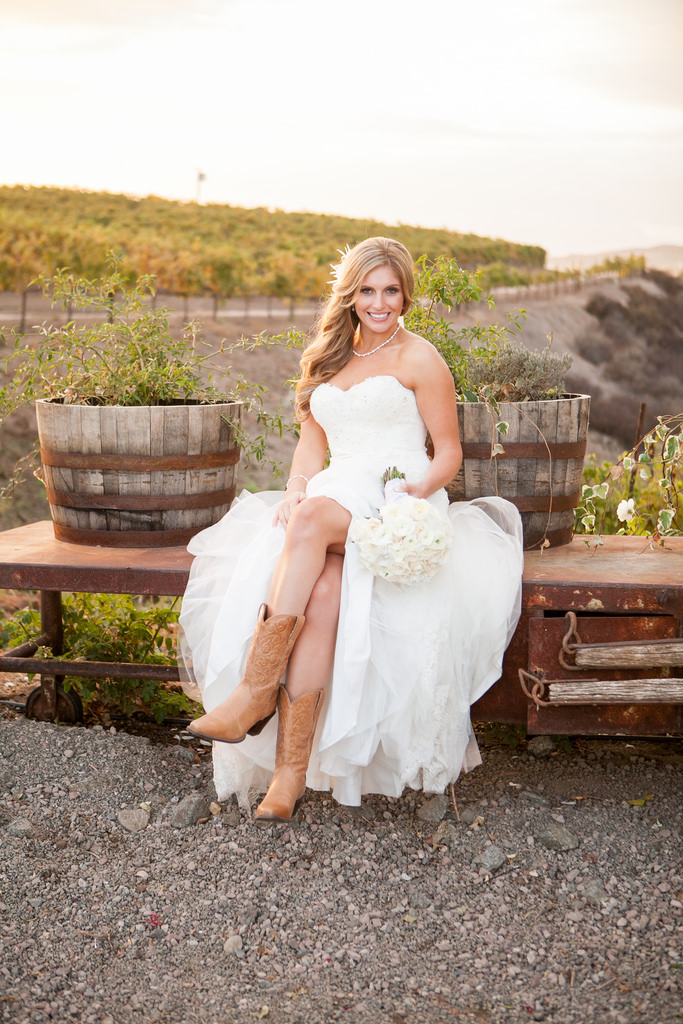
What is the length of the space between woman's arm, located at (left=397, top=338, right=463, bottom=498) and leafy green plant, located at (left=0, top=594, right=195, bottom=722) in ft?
4.73

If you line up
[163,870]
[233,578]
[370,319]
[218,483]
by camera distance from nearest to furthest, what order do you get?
[163,870] < [233,578] < [370,319] < [218,483]

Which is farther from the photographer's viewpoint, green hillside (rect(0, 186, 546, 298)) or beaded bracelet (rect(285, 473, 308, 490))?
green hillside (rect(0, 186, 546, 298))

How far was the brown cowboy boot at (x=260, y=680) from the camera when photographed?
268 cm

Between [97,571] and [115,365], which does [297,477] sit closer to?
[97,571]

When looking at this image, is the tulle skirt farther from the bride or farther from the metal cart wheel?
the metal cart wheel

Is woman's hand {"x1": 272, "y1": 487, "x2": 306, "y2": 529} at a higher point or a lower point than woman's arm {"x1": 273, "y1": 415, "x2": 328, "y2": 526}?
lower

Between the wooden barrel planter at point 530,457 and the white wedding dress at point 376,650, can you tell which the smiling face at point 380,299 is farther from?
the white wedding dress at point 376,650

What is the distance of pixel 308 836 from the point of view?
292cm

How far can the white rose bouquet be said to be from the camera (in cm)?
280

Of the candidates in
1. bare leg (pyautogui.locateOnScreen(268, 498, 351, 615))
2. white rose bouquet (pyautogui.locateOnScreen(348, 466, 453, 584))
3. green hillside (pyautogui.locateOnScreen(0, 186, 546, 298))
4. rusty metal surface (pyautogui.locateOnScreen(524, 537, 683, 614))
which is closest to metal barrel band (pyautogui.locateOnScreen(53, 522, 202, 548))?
bare leg (pyautogui.locateOnScreen(268, 498, 351, 615))

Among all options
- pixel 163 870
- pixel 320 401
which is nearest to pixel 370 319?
pixel 320 401

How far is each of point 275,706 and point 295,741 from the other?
5.4 inches

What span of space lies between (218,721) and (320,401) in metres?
1.43

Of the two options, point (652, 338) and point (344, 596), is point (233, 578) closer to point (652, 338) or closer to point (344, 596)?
point (344, 596)
